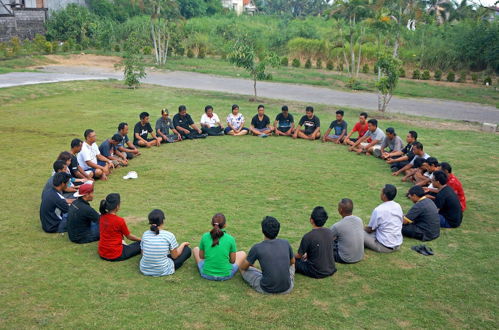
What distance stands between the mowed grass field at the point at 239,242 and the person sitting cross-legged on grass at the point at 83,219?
0.55ft

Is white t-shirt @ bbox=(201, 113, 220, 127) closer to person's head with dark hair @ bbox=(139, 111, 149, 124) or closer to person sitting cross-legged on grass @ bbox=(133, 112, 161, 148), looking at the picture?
person sitting cross-legged on grass @ bbox=(133, 112, 161, 148)

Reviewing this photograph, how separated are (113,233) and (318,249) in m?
3.14

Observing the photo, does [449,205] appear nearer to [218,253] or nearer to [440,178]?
[440,178]

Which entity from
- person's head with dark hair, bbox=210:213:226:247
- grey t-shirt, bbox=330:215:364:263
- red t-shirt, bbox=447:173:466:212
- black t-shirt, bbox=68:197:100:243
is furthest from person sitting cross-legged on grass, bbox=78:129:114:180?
red t-shirt, bbox=447:173:466:212

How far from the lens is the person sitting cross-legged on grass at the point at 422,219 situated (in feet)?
28.9

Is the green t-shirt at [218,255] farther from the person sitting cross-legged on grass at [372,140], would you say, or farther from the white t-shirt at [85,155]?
the person sitting cross-legged on grass at [372,140]

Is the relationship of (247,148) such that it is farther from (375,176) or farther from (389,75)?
(389,75)

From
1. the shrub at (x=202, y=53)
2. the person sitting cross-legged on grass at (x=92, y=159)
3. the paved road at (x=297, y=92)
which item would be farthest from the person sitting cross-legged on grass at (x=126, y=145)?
Result: the shrub at (x=202, y=53)

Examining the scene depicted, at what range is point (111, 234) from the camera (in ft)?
25.2

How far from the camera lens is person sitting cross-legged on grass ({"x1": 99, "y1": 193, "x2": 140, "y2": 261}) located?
7.61 meters

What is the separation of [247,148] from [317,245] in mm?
8382

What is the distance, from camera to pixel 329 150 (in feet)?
50.6

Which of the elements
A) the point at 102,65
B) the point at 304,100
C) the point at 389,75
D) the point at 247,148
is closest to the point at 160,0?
the point at 102,65

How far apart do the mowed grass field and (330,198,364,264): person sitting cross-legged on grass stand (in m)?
0.19
